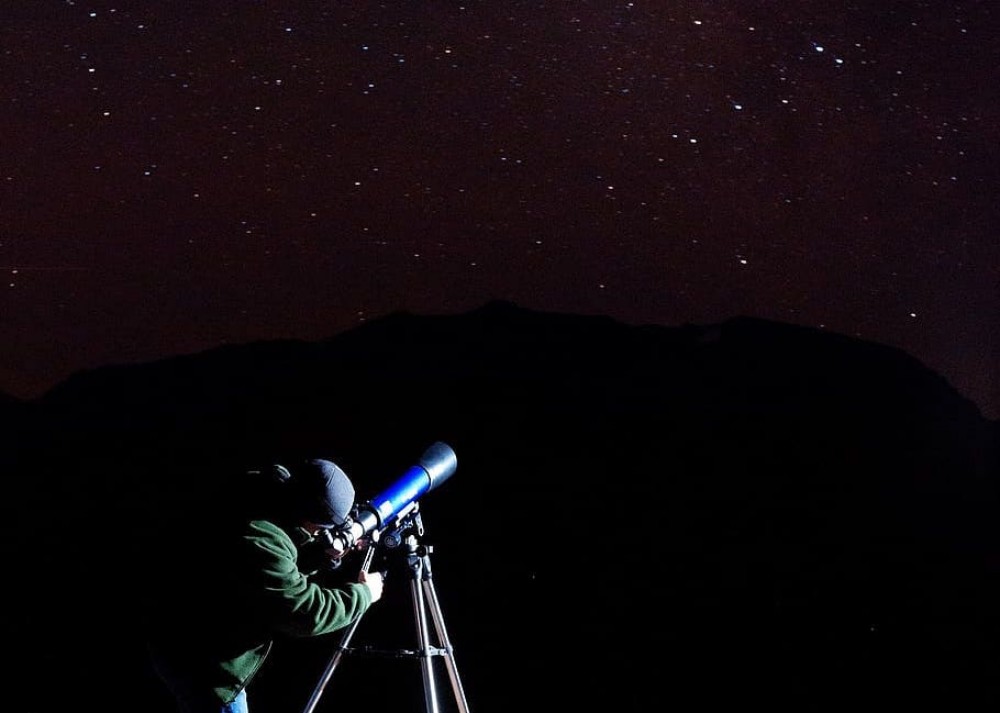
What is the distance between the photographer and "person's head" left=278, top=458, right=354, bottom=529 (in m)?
1.96

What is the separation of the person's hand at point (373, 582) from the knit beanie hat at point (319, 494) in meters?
0.22

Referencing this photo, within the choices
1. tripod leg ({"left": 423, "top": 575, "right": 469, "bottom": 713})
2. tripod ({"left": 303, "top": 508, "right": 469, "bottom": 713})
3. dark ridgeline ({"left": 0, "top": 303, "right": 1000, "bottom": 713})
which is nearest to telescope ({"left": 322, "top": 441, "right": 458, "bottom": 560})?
tripod ({"left": 303, "top": 508, "right": 469, "bottom": 713})

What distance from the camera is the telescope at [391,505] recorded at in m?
2.03

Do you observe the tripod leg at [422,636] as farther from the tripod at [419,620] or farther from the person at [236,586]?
the person at [236,586]

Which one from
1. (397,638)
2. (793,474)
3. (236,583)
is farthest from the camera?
(397,638)

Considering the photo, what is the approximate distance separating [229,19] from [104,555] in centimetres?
166

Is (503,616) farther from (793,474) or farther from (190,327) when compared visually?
(190,327)

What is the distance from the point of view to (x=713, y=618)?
2812mm

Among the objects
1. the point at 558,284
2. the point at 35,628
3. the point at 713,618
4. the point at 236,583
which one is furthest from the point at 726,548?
the point at 35,628

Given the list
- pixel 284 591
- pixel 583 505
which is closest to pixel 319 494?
pixel 284 591

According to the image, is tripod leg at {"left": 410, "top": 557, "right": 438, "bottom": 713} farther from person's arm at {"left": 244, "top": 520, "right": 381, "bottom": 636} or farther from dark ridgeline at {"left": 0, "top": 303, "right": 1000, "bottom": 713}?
dark ridgeline at {"left": 0, "top": 303, "right": 1000, "bottom": 713}

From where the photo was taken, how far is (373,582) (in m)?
2.17

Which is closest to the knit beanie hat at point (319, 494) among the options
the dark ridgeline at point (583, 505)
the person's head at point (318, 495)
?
the person's head at point (318, 495)

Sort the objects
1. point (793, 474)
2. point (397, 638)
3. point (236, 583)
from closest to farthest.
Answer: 1. point (236, 583)
2. point (793, 474)
3. point (397, 638)
